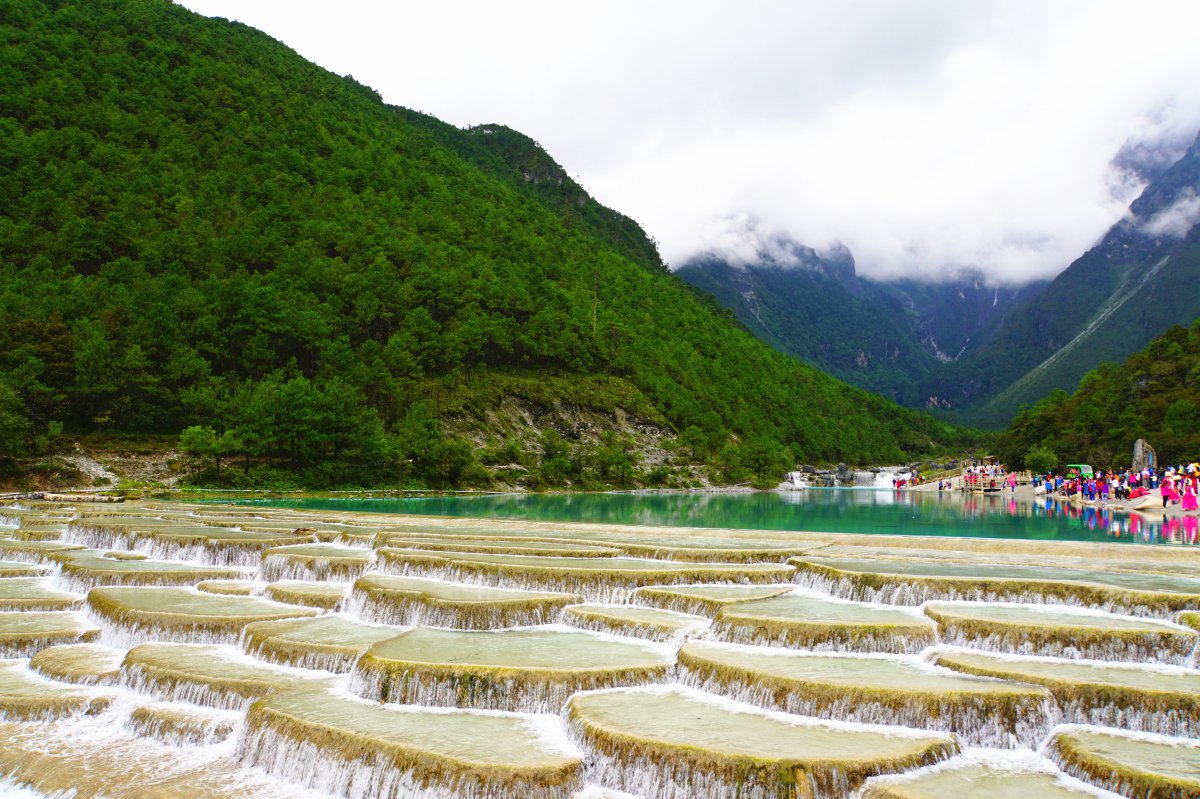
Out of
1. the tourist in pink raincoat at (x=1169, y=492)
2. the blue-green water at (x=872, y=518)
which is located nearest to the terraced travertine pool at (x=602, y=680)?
the blue-green water at (x=872, y=518)

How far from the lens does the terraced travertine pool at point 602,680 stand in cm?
1129

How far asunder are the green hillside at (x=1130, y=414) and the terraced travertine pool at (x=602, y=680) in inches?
3141

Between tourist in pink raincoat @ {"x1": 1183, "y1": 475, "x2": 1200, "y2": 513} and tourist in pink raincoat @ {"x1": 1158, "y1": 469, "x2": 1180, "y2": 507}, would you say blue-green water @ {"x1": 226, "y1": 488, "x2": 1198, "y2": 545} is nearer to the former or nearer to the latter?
tourist in pink raincoat @ {"x1": 1183, "y1": 475, "x2": 1200, "y2": 513}

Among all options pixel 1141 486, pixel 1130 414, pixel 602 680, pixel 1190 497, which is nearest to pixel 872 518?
pixel 1190 497

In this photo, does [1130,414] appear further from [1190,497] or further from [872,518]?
[872,518]

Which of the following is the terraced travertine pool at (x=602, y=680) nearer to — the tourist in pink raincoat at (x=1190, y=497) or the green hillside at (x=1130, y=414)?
the tourist in pink raincoat at (x=1190, y=497)

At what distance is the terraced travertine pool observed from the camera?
37.0ft

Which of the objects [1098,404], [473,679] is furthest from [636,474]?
[473,679]

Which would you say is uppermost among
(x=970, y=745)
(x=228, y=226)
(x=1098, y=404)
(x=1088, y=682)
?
(x=228, y=226)

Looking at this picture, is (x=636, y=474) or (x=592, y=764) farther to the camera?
(x=636, y=474)

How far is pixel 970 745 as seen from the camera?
40.8 feet

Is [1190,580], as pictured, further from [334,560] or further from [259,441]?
[259,441]

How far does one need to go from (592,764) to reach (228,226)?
122 m

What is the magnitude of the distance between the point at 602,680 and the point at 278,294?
3988 inches
